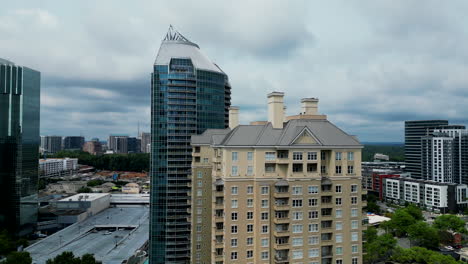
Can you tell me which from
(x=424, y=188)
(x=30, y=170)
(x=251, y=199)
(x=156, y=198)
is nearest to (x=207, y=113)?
(x=156, y=198)

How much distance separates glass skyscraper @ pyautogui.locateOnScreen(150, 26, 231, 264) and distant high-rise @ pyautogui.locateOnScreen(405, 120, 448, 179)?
140m

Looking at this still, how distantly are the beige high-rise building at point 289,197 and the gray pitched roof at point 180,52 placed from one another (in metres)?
42.6

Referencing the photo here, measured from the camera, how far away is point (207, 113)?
77.9 meters

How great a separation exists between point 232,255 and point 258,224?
4.34m

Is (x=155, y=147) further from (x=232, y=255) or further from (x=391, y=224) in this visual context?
(x=391, y=224)

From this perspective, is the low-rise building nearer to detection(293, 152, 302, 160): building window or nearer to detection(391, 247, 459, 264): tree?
detection(391, 247, 459, 264): tree

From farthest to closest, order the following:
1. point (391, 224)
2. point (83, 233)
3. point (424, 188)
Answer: point (424, 188), point (83, 233), point (391, 224)

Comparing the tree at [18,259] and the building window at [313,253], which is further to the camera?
the tree at [18,259]

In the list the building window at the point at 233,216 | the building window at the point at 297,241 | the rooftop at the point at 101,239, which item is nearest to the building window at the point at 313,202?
the building window at the point at 297,241

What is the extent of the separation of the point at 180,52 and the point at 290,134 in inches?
1868

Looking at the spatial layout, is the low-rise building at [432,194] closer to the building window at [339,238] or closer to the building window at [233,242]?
the building window at [339,238]

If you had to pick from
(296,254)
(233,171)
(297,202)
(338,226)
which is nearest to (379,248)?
(338,226)

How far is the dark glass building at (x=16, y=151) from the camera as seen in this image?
331 feet

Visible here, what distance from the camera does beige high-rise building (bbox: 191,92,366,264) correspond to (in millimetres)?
36312
